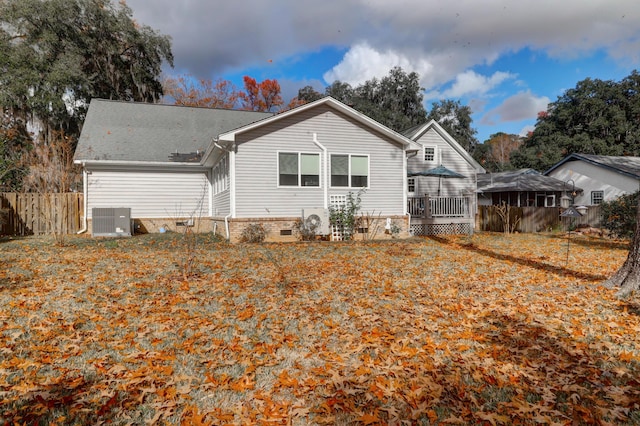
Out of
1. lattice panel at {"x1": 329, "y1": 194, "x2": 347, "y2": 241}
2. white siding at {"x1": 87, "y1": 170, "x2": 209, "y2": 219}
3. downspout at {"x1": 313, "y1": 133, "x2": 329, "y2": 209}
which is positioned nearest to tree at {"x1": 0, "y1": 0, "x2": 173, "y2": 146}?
white siding at {"x1": 87, "y1": 170, "x2": 209, "y2": 219}

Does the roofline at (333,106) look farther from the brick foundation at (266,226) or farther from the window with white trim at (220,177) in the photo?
the brick foundation at (266,226)

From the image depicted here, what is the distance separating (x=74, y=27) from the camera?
72.6 feet

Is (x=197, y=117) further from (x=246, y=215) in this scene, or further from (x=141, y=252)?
(x=141, y=252)

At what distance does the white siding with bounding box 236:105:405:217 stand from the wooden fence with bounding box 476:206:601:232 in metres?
8.17

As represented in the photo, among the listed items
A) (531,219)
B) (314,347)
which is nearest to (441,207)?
(531,219)

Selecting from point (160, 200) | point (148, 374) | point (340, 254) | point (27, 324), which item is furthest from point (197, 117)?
point (148, 374)

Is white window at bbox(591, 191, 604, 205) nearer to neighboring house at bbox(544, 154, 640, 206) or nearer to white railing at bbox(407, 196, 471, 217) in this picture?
neighboring house at bbox(544, 154, 640, 206)

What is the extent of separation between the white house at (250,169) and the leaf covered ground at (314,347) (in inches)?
212

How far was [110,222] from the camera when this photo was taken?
1391 centimetres

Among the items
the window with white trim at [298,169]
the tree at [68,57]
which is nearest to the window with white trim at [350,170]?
the window with white trim at [298,169]

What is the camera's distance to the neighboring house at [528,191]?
83.9 feet

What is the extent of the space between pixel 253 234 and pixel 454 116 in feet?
124

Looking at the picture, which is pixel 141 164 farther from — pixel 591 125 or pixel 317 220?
pixel 591 125

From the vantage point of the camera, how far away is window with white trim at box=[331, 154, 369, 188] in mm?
13820
